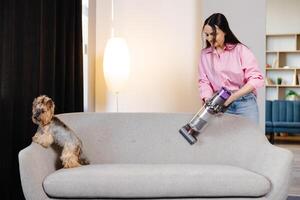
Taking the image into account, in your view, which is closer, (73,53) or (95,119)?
(95,119)

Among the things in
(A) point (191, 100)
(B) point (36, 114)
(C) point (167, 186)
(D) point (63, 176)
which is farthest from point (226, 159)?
(A) point (191, 100)

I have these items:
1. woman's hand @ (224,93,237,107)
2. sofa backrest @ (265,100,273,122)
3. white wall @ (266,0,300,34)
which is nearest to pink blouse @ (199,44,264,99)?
woman's hand @ (224,93,237,107)

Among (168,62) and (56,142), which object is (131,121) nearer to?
(56,142)

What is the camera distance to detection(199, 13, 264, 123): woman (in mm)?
2373

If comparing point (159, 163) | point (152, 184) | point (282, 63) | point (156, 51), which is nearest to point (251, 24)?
point (156, 51)

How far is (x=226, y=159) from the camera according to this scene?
238cm

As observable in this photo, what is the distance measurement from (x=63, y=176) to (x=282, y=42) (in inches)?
264

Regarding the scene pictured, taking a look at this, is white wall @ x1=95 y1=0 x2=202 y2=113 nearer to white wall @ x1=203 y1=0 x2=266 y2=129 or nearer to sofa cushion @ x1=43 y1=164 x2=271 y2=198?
white wall @ x1=203 y1=0 x2=266 y2=129

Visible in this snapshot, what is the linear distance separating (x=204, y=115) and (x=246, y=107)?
1.13 feet

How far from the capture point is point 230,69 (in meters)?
2.40

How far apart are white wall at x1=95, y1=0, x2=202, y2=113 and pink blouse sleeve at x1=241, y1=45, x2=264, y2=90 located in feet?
4.83

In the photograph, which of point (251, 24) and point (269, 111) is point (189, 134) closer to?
point (251, 24)

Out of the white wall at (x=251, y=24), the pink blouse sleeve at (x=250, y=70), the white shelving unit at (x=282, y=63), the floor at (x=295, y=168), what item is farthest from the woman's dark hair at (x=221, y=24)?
the white shelving unit at (x=282, y=63)

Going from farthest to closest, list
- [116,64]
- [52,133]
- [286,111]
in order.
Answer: [286,111], [116,64], [52,133]
